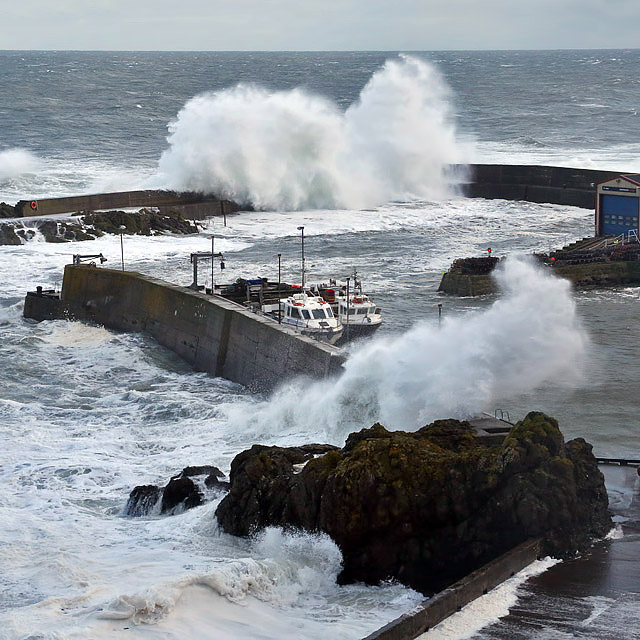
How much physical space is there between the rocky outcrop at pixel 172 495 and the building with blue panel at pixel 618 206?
2269cm

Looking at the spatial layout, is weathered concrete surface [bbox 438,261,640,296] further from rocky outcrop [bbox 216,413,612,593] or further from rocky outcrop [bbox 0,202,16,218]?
rocky outcrop [bbox 216,413,612,593]

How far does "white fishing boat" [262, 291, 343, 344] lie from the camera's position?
22328 millimetres

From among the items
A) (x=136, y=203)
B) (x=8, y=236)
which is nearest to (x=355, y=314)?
(x=8, y=236)

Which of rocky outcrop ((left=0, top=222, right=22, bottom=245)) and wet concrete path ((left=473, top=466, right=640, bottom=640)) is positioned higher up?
rocky outcrop ((left=0, top=222, right=22, bottom=245))

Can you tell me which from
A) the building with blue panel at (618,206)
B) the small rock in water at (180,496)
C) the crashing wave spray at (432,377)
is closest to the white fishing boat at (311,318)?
the crashing wave spray at (432,377)

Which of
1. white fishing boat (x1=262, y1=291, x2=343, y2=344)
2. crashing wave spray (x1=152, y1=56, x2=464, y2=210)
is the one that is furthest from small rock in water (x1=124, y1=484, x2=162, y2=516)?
crashing wave spray (x1=152, y1=56, x2=464, y2=210)

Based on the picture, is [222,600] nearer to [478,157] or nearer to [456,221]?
[456,221]

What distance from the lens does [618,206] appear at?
116 feet

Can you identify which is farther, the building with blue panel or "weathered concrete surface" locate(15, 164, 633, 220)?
"weathered concrete surface" locate(15, 164, 633, 220)

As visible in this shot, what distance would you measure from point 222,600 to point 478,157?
52238mm

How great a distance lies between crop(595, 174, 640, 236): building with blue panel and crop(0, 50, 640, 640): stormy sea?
2.63 meters

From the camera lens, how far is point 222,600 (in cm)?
1162

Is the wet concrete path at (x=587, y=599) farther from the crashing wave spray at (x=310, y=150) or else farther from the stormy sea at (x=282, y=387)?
the crashing wave spray at (x=310, y=150)

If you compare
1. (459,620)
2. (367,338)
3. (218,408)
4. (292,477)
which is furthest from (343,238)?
(459,620)
